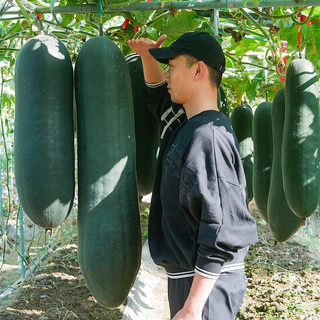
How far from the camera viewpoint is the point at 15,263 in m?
5.24

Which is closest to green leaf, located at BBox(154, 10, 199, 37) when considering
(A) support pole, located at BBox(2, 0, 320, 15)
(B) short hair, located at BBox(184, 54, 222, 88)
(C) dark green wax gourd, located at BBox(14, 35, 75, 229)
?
(A) support pole, located at BBox(2, 0, 320, 15)

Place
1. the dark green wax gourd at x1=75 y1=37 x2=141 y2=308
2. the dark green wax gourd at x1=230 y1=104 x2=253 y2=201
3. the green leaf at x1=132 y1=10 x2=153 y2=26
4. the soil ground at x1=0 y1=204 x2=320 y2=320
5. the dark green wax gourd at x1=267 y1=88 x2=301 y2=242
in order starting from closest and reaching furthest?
the dark green wax gourd at x1=75 y1=37 x2=141 y2=308 < the green leaf at x1=132 y1=10 x2=153 y2=26 < the dark green wax gourd at x1=267 y1=88 x2=301 y2=242 < the soil ground at x1=0 y1=204 x2=320 y2=320 < the dark green wax gourd at x1=230 y1=104 x2=253 y2=201

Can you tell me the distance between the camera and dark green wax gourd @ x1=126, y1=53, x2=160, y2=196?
2158 millimetres

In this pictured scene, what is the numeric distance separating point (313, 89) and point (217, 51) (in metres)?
0.70

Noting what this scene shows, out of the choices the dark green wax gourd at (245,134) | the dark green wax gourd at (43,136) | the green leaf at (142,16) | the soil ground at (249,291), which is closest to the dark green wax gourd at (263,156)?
the dark green wax gourd at (245,134)

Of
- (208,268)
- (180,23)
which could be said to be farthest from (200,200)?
(180,23)

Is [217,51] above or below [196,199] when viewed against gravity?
above

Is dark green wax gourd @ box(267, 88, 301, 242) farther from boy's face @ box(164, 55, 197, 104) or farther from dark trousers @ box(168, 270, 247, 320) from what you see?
boy's face @ box(164, 55, 197, 104)

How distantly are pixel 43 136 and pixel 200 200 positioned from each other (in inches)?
22.6

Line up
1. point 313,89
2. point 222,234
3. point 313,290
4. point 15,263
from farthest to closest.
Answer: point 15,263 < point 313,290 < point 313,89 < point 222,234

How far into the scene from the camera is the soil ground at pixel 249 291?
3.32 meters

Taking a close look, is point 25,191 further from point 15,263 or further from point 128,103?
point 15,263

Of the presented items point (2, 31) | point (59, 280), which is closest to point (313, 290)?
point (59, 280)

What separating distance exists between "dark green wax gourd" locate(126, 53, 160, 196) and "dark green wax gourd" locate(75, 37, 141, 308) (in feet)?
1.26
